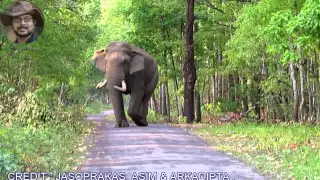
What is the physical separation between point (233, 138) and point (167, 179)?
7051mm

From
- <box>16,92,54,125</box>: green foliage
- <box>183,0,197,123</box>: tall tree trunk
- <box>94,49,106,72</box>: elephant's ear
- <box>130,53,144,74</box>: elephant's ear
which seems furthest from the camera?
<box>183,0,197,123</box>: tall tree trunk

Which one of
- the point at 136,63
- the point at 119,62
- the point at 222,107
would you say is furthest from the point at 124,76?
the point at 222,107

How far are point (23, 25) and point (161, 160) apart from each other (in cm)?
647

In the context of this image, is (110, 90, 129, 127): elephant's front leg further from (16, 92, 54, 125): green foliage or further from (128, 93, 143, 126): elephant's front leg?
(16, 92, 54, 125): green foliage

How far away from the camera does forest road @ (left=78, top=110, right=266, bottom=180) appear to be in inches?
336

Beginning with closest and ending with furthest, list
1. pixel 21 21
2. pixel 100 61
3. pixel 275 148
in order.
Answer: pixel 21 21, pixel 275 148, pixel 100 61

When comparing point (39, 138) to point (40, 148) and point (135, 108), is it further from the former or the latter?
point (135, 108)

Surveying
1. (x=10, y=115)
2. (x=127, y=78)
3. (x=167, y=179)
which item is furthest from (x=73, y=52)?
(x=167, y=179)

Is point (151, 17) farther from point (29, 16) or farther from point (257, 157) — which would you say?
point (29, 16)

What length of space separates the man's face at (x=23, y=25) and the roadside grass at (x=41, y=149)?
11.8 feet

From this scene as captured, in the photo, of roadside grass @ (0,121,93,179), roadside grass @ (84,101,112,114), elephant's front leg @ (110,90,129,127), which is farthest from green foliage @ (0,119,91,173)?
roadside grass @ (84,101,112,114)

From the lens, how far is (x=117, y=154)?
11211 mm

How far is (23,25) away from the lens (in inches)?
158

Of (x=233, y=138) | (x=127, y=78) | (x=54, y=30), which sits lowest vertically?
(x=233, y=138)
